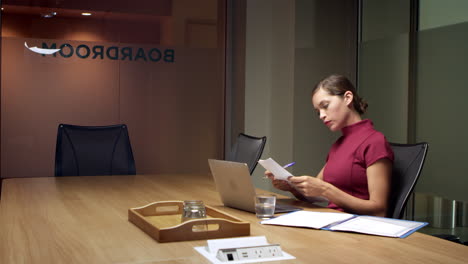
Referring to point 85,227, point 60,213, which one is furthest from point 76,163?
point 85,227

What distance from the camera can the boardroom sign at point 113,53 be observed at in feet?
19.6

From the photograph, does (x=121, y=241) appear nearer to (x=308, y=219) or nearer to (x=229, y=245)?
(x=229, y=245)

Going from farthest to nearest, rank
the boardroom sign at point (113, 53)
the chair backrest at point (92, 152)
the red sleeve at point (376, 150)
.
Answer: the boardroom sign at point (113, 53) < the chair backrest at point (92, 152) < the red sleeve at point (376, 150)

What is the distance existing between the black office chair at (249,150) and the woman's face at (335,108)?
104 centimetres

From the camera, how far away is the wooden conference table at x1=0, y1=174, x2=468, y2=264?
1679 millimetres

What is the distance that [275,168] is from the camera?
2.46 meters

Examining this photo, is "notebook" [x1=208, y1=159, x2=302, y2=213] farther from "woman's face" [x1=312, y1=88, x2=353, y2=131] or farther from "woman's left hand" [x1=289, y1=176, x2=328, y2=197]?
"woman's face" [x1=312, y1=88, x2=353, y2=131]

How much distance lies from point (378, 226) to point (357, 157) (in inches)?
29.2

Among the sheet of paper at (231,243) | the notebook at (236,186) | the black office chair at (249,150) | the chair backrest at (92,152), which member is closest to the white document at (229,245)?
the sheet of paper at (231,243)

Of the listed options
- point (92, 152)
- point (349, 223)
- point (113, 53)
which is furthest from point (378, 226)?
point (113, 53)

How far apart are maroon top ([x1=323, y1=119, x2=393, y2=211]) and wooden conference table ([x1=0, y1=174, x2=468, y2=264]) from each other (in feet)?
1.03

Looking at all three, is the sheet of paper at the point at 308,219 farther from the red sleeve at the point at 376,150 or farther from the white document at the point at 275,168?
the red sleeve at the point at 376,150

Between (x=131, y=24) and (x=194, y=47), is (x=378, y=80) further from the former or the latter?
(x=131, y=24)

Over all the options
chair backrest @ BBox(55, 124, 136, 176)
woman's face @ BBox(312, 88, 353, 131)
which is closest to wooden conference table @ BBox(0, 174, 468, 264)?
woman's face @ BBox(312, 88, 353, 131)
